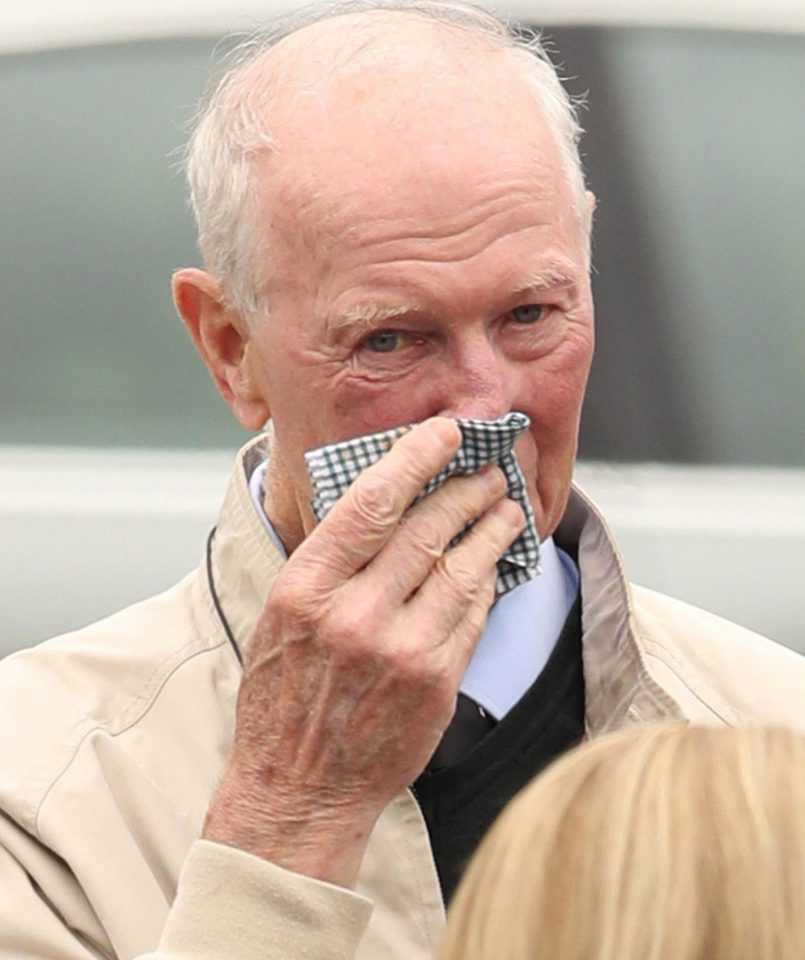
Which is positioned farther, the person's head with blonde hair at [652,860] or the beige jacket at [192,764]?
the beige jacket at [192,764]

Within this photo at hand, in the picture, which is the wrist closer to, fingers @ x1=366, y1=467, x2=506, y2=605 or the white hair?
fingers @ x1=366, y1=467, x2=506, y2=605

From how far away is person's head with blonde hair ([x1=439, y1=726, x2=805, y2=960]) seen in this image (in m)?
1.73

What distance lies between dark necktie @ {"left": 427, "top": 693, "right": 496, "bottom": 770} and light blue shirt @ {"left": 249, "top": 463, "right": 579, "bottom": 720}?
1 centimetres

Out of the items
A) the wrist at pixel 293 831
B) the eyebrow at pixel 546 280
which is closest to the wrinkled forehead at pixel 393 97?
the eyebrow at pixel 546 280

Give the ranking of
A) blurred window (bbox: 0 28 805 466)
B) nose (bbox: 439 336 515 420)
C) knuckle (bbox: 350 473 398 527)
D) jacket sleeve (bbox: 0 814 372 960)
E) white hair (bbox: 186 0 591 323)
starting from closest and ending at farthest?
jacket sleeve (bbox: 0 814 372 960)
knuckle (bbox: 350 473 398 527)
nose (bbox: 439 336 515 420)
white hair (bbox: 186 0 591 323)
blurred window (bbox: 0 28 805 466)

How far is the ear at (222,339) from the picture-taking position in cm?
272

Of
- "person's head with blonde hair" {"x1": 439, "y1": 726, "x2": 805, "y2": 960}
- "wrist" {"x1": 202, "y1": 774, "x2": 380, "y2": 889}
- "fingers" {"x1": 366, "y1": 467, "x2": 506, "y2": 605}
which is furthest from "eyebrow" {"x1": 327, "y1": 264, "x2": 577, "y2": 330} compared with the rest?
"person's head with blonde hair" {"x1": 439, "y1": 726, "x2": 805, "y2": 960}

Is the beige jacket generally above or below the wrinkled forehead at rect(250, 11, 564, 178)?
below

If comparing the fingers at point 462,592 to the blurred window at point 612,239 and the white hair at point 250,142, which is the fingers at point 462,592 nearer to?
the white hair at point 250,142

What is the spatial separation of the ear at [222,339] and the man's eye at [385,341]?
0.66 ft

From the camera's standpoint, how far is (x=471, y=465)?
2402mm

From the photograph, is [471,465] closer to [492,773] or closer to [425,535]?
[425,535]

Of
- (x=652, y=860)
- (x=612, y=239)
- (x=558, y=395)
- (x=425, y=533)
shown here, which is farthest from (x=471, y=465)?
(x=612, y=239)

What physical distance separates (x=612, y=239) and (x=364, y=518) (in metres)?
2.01
